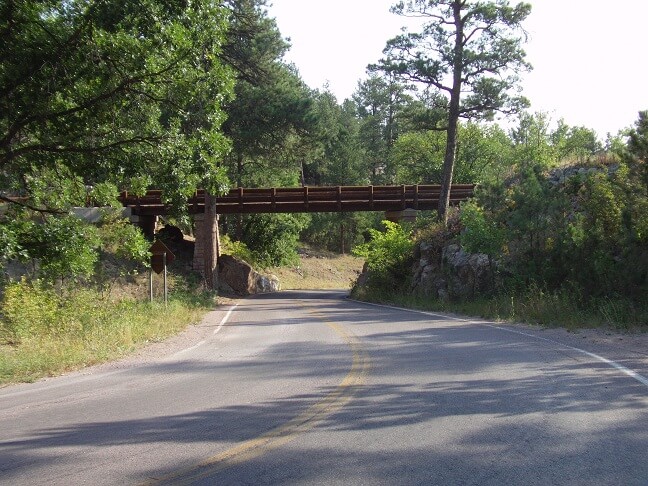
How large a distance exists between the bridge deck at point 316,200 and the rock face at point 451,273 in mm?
9881

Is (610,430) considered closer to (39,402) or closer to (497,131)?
(39,402)

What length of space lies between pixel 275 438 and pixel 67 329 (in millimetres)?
10460

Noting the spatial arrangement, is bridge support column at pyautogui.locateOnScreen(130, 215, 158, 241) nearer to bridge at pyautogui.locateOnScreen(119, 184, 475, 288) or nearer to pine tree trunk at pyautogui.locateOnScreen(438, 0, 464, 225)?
bridge at pyautogui.locateOnScreen(119, 184, 475, 288)

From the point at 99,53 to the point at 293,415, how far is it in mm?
8355

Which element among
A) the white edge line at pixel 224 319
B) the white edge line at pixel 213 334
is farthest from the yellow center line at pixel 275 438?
the white edge line at pixel 224 319

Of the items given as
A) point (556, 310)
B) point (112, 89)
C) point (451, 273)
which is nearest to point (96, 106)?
point (112, 89)

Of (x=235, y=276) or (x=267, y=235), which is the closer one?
(x=235, y=276)

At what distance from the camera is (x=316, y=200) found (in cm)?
4091

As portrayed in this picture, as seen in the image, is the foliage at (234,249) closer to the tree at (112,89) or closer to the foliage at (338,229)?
the foliage at (338,229)

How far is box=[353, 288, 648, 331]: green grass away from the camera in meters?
15.5

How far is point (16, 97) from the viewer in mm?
12383

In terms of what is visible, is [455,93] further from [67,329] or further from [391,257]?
[67,329]

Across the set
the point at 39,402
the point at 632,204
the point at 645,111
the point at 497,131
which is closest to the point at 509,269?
the point at 632,204

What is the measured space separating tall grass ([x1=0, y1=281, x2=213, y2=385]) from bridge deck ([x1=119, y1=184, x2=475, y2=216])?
18.5 metres
